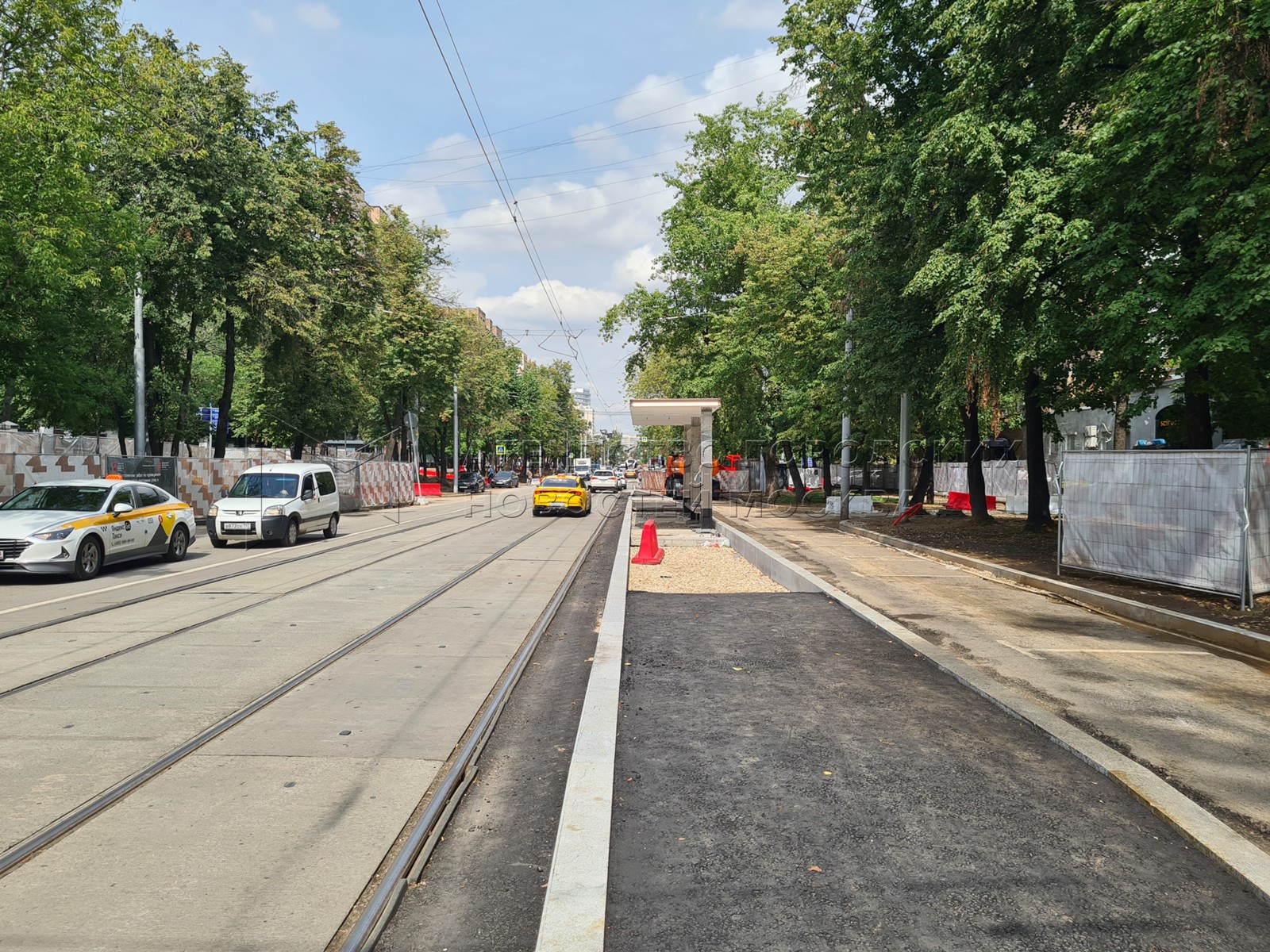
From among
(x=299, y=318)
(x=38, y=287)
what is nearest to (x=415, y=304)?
(x=299, y=318)

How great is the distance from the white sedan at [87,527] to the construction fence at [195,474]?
0.83 m

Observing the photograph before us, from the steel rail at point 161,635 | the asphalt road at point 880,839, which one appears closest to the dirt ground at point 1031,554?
the asphalt road at point 880,839

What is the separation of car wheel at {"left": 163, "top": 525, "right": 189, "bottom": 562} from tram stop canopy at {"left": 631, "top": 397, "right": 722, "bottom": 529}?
10.5 meters

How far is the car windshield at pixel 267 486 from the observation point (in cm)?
1808

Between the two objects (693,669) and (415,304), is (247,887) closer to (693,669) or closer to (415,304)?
(693,669)

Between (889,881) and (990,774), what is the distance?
1.51 meters

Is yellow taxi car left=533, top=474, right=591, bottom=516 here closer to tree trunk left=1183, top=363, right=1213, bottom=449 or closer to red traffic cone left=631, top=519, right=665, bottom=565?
red traffic cone left=631, top=519, right=665, bottom=565

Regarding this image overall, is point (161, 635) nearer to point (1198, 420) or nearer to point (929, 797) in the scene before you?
point (929, 797)

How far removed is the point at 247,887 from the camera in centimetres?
326

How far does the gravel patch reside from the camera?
1169cm

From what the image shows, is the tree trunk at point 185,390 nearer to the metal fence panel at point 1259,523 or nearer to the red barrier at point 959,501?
the red barrier at point 959,501

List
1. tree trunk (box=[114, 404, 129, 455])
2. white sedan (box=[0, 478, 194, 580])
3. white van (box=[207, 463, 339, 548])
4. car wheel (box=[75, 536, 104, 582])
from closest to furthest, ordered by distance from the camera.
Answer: white sedan (box=[0, 478, 194, 580]) → car wheel (box=[75, 536, 104, 582]) → white van (box=[207, 463, 339, 548]) → tree trunk (box=[114, 404, 129, 455])

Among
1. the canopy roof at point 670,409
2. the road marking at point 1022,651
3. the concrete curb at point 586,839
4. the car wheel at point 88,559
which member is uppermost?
the canopy roof at point 670,409

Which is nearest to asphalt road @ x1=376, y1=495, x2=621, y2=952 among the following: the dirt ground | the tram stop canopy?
the dirt ground
